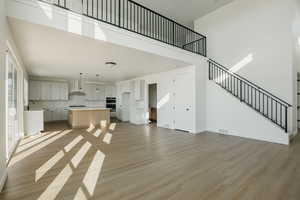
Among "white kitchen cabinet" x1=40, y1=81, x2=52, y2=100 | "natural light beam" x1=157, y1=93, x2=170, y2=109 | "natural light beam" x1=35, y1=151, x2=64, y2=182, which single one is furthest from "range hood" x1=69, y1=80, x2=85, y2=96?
"natural light beam" x1=35, y1=151, x2=64, y2=182

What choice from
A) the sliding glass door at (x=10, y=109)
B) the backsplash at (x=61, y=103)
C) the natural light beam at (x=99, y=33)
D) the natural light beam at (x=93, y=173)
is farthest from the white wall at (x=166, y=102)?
the sliding glass door at (x=10, y=109)

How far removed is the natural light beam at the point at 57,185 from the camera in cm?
201

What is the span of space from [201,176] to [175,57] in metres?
3.79

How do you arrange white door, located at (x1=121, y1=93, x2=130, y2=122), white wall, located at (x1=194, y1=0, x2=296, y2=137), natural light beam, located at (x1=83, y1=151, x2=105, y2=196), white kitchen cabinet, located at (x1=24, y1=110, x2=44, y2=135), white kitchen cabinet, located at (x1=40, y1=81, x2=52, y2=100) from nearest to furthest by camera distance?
natural light beam, located at (x1=83, y1=151, x2=105, y2=196), white wall, located at (x1=194, y1=0, x2=296, y2=137), white kitchen cabinet, located at (x1=24, y1=110, x2=44, y2=135), white kitchen cabinet, located at (x1=40, y1=81, x2=52, y2=100), white door, located at (x1=121, y1=93, x2=130, y2=122)

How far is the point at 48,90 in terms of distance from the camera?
30.0ft

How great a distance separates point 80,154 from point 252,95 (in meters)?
6.00

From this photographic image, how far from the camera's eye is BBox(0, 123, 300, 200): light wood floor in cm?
210

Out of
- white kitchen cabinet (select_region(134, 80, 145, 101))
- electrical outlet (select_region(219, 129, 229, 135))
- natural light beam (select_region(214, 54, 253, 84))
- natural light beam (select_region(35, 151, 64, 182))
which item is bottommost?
natural light beam (select_region(35, 151, 64, 182))

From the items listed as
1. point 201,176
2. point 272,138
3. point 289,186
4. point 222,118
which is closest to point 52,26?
point 201,176

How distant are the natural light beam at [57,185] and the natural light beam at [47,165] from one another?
31cm

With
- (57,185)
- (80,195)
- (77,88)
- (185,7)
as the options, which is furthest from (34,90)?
(185,7)

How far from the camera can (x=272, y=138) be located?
15.5 ft

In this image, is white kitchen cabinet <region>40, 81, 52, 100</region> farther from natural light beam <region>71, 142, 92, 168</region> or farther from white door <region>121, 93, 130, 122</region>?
natural light beam <region>71, 142, 92, 168</region>

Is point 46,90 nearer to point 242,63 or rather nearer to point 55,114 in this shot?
point 55,114
